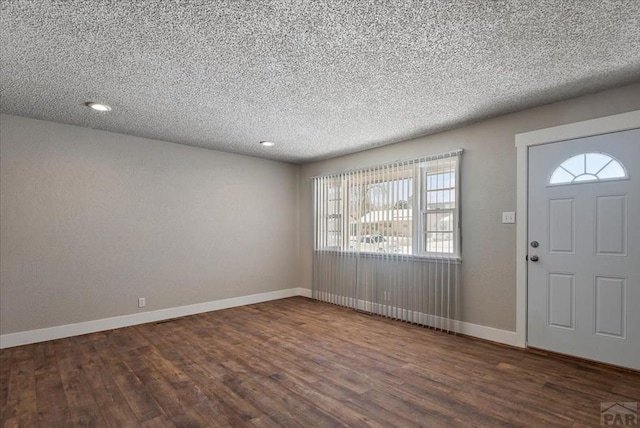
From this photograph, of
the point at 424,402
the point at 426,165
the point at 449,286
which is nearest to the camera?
the point at 424,402

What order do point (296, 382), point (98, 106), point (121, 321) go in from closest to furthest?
point (296, 382) < point (98, 106) < point (121, 321)

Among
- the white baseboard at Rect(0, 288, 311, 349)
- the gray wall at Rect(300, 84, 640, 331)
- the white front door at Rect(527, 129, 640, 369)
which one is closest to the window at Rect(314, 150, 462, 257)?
the gray wall at Rect(300, 84, 640, 331)

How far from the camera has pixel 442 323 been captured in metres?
3.95

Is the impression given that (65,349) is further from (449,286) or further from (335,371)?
(449,286)

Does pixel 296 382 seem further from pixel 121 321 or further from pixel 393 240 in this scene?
pixel 121 321

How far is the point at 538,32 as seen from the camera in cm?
204

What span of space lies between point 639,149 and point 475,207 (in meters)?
1.44

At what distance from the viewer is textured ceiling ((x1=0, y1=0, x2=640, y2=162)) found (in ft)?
6.12

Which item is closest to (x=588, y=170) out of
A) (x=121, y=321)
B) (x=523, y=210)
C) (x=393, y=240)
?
(x=523, y=210)

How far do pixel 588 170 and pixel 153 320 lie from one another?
17.3 ft

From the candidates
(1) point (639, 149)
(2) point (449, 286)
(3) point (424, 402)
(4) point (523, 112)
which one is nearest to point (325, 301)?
(2) point (449, 286)

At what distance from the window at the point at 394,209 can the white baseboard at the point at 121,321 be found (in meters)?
1.48

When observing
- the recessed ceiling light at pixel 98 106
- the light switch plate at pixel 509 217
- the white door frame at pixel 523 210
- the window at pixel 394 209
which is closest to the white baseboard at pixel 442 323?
the white door frame at pixel 523 210

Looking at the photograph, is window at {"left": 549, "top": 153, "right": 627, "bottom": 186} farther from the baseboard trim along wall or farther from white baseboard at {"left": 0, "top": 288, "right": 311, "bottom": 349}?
white baseboard at {"left": 0, "top": 288, "right": 311, "bottom": 349}
